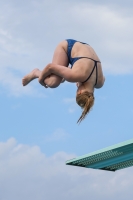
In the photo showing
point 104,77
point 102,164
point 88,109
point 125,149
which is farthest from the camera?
point 102,164

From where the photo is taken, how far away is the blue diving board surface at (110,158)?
15.4m

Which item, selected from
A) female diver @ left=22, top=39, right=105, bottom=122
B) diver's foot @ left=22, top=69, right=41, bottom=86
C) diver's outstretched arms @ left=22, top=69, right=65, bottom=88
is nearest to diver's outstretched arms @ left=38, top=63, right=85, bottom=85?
female diver @ left=22, top=39, right=105, bottom=122

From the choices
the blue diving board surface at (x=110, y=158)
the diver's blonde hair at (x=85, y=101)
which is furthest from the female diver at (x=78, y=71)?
the blue diving board surface at (x=110, y=158)

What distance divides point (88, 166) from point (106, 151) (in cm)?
187

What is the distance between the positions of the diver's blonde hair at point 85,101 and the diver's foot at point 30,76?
116cm

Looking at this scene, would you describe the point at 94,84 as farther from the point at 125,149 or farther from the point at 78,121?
the point at 125,149

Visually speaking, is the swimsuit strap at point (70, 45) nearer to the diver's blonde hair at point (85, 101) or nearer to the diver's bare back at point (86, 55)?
the diver's bare back at point (86, 55)

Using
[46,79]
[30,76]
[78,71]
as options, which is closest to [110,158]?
[30,76]

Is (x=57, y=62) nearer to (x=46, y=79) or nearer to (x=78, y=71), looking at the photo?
(x=46, y=79)

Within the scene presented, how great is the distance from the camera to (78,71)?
11680mm

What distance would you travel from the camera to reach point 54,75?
12.1m

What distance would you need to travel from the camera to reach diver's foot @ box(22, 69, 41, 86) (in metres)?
12.5

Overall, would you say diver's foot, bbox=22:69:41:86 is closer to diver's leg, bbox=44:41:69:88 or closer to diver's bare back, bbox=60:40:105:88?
diver's leg, bbox=44:41:69:88

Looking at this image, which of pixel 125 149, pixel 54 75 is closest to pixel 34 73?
pixel 54 75
